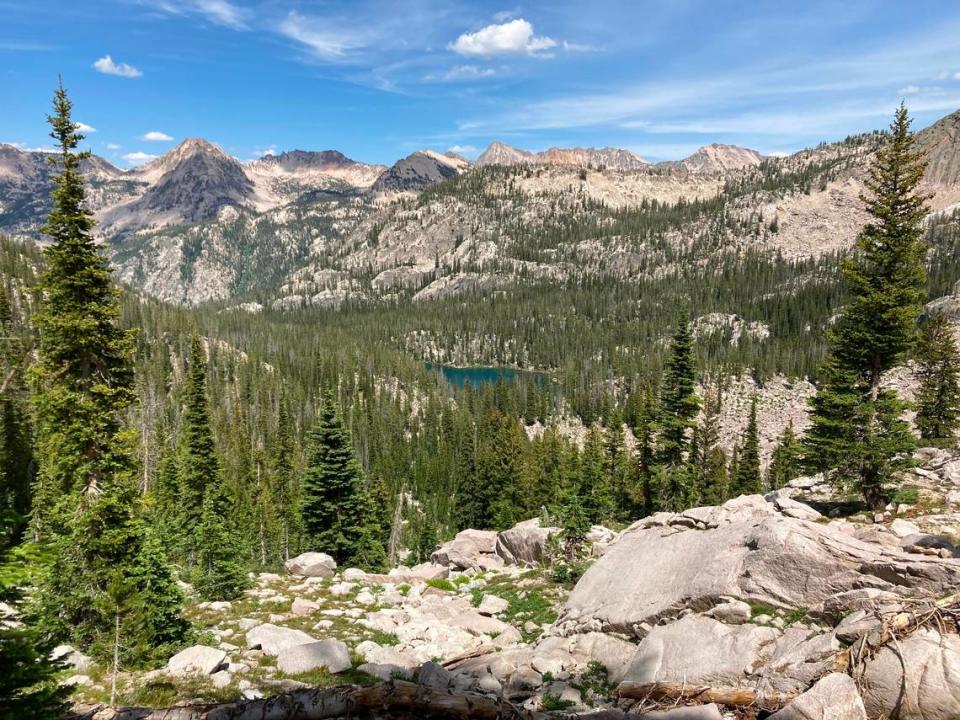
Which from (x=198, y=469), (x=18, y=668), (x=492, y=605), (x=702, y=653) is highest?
(x=18, y=668)

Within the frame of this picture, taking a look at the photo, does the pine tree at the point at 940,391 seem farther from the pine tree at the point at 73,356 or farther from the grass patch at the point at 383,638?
the pine tree at the point at 73,356

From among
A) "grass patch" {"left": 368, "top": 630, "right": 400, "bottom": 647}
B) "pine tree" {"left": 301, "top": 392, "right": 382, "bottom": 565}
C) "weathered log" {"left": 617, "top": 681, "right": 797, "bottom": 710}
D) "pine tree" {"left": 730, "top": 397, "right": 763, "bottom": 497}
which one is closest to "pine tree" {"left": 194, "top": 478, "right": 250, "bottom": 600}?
"grass patch" {"left": 368, "top": 630, "right": 400, "bottom": 647}

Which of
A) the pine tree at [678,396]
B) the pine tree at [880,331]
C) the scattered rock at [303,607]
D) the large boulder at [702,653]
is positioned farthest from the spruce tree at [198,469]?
the pine tree at [880,331]

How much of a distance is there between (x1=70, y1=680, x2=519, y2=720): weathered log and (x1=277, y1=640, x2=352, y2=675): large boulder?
466cm

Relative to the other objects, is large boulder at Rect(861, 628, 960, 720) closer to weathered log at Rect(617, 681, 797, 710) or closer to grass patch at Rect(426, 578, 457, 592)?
weathered log at Rect(617, 681, 797, 710)

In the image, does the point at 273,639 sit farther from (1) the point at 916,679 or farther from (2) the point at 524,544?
(2) the point at 524,544

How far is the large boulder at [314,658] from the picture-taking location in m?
13.2

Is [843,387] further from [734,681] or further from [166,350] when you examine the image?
[166,350]

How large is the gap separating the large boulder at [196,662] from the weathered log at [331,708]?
3.92 m

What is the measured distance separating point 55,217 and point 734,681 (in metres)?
24.9

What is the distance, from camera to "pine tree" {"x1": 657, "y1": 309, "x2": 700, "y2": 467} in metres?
39.7

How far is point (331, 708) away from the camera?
8648 mm

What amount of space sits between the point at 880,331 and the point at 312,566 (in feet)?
102

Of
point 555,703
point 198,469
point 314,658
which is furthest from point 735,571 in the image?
point 198,469
